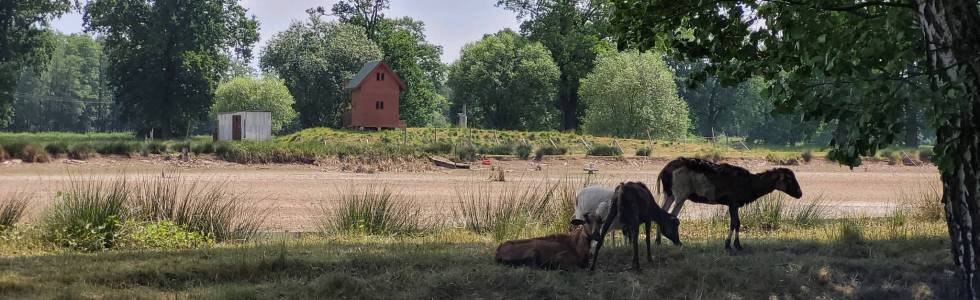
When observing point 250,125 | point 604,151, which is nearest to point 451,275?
point 604,151

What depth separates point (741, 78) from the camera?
1056cm

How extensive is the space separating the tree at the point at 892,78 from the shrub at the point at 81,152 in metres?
36.0

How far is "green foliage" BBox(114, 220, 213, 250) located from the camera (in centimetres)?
1227

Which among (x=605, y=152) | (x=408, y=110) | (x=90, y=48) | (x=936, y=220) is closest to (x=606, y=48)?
(x=408, y=110)

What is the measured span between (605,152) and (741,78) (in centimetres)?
3765

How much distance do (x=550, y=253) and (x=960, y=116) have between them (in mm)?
4384

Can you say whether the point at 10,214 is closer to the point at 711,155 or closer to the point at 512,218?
the point at 512,218

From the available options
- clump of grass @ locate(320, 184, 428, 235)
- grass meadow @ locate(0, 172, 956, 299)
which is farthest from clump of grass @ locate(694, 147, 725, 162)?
clump of grass @ locate(320, 184, 428, 235)

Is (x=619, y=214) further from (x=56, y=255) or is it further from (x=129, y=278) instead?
(x=56, y=255)

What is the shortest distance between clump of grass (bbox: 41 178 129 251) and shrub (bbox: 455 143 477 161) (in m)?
30.8

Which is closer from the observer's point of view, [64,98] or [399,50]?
[399,50]

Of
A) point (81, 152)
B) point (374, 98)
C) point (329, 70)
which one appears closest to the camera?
point (81, 152)

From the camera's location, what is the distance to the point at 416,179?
34625 mm

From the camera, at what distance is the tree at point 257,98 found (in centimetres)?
8650
